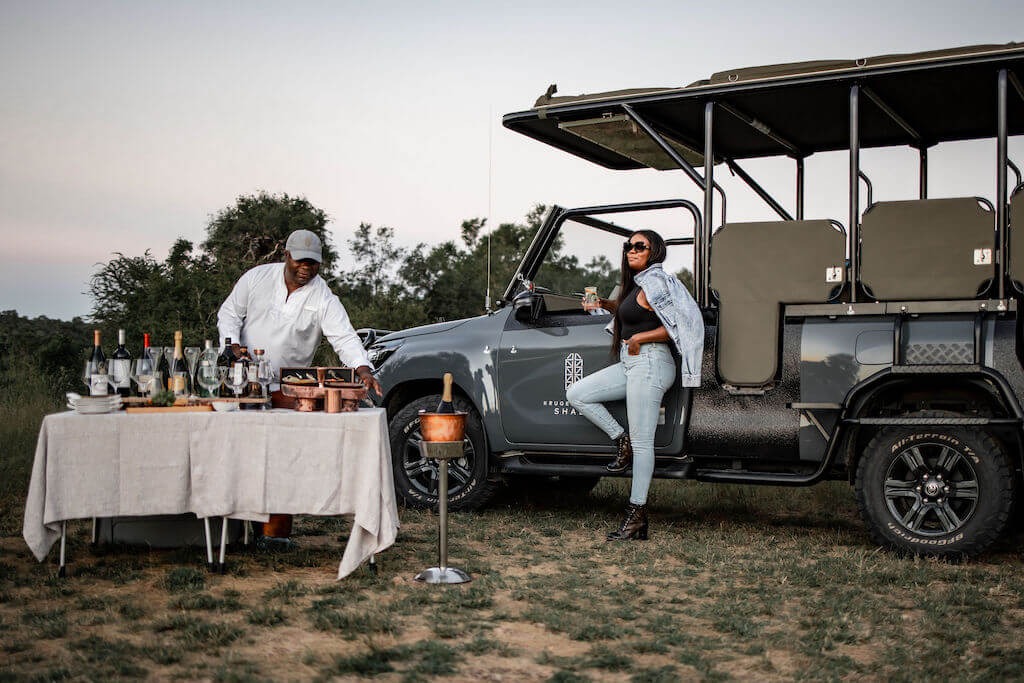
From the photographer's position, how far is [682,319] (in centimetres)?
651

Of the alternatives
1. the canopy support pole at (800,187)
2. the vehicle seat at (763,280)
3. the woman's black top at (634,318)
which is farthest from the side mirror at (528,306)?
the canopy support pole at (800,187)

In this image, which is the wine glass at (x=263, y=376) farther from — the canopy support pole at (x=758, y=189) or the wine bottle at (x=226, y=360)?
the canopy support pole at (x=758, y=189)

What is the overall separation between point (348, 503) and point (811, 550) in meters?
2.88

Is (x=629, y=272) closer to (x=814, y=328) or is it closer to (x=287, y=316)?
(x=814, y=328)

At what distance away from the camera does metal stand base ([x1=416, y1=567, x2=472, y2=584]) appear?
547 centimetres

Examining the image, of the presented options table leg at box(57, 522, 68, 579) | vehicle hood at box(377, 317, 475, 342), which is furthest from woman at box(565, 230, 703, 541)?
table leg at box(57, 522, 68, 579)

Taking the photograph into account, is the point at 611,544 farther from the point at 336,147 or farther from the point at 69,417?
the point at 336,147

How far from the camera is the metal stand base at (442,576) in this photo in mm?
5469

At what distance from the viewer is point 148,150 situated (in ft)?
46.1

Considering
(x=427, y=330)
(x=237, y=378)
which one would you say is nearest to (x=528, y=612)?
(x=237, y=378)

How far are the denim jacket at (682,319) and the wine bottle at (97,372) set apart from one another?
3.10m

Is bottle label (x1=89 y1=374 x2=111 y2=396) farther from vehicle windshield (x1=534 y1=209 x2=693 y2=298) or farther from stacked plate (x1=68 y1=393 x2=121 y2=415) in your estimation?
vehicle windshield (x1=534 y1=209 x2=693 y2=298)

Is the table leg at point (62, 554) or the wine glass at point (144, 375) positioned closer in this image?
the table leg at point (62, 554)

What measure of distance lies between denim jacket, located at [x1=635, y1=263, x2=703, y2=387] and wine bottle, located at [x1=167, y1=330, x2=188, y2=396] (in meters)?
2.71
